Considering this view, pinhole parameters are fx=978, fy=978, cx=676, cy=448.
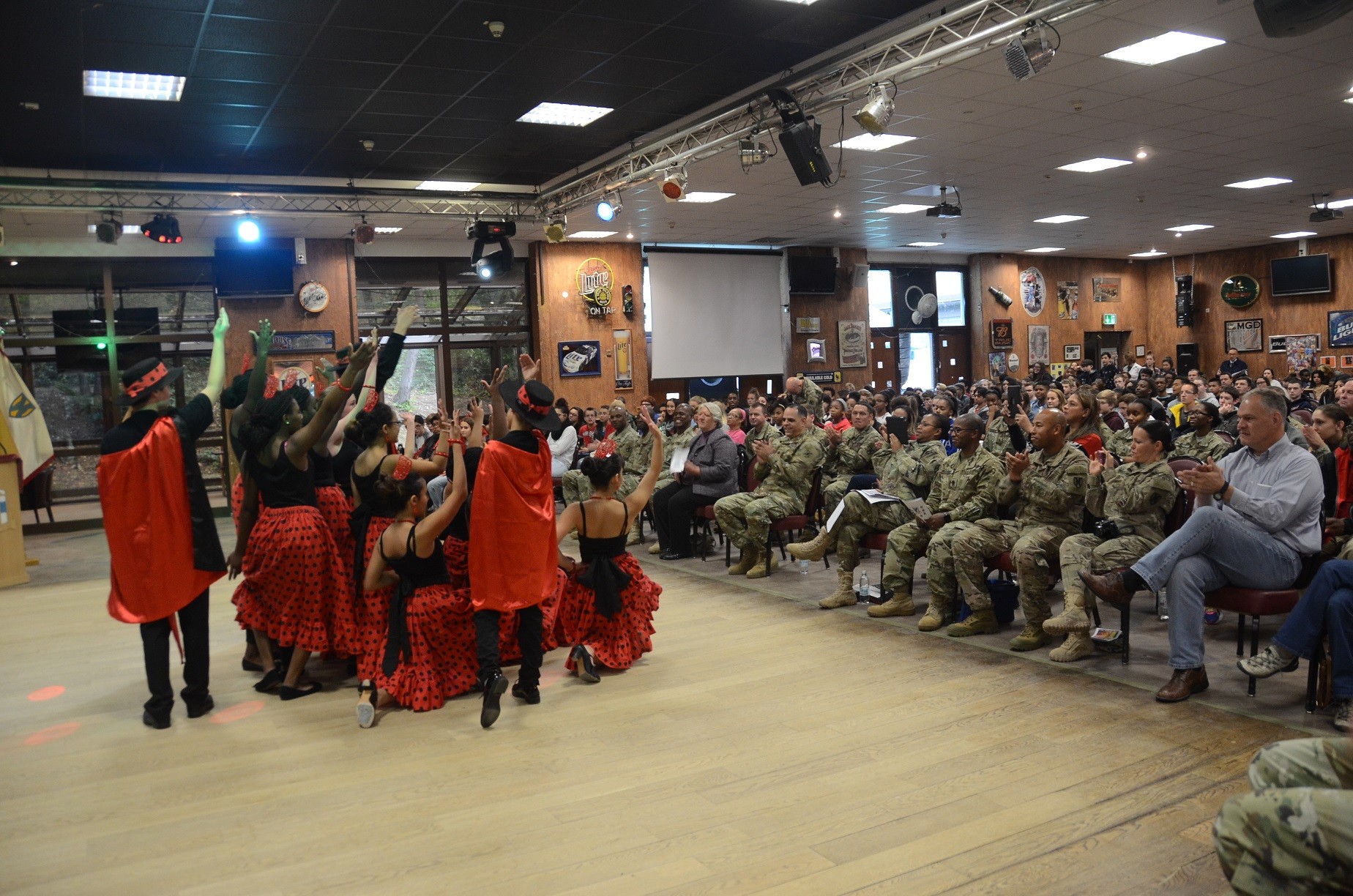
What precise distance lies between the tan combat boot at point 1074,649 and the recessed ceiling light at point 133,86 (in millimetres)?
7235

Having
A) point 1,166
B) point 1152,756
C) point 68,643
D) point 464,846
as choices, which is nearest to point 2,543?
point 68,643

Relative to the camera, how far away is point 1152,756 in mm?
3686

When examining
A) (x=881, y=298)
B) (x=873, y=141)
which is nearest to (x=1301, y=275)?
(x=881, y=298)

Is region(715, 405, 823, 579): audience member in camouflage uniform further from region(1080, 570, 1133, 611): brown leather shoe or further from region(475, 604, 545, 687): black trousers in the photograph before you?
region(475, 604, 545, 687): black trousers

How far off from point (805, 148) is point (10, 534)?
25.4 feet

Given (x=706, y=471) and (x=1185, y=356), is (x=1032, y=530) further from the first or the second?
(x=1185, y=356)

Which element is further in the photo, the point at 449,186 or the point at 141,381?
the point at 449,186

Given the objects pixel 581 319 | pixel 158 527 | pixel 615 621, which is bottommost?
pixel 615 621

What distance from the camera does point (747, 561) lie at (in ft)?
25.3

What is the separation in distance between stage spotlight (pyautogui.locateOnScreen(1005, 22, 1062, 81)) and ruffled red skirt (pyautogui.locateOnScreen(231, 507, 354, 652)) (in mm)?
5097

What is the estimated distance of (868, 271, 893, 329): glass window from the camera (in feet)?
64.8

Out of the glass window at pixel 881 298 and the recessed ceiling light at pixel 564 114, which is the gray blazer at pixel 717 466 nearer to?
the recessed ceiling light at pixel 564 114

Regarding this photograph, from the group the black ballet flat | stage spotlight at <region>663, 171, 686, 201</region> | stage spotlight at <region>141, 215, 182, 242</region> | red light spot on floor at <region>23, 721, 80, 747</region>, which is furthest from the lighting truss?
red light spot on floor at <region>23, 721, 80, 747</region>

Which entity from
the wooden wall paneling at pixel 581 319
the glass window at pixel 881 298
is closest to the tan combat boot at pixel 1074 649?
the wooden wall paneling at pixel 581 319
